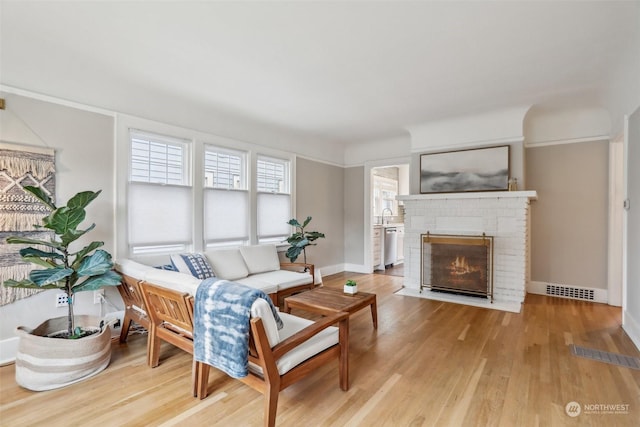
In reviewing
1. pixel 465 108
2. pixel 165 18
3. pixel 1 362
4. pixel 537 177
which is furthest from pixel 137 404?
pixel 537 177

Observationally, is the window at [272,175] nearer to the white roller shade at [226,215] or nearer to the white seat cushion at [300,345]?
the white roller shade at [226,215]

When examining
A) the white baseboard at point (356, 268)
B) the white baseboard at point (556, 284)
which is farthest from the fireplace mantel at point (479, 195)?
the white baseboard at point (356, 268)

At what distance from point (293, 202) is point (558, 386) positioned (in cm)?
419

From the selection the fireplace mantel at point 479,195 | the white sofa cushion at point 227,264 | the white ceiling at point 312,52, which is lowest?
the white sofa cushion at point 227,264

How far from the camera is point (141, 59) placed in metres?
2.87

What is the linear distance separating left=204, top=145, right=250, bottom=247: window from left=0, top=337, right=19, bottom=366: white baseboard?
201cm

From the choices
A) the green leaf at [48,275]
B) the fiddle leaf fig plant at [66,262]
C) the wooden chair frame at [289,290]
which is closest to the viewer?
the green leaf at [48,275]

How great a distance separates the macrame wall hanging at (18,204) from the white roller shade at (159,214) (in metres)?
0.78

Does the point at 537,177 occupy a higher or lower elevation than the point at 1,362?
higher

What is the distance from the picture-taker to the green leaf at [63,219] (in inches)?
91.8

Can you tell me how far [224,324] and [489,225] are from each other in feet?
13.6

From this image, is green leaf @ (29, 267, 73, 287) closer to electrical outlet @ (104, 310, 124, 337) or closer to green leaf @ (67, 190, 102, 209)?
green leaf @ (67, 190, 102, 209)

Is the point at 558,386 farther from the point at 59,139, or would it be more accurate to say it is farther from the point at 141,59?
the point at 59,139

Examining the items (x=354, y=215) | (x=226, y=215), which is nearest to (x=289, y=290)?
(x=226, y=215)
